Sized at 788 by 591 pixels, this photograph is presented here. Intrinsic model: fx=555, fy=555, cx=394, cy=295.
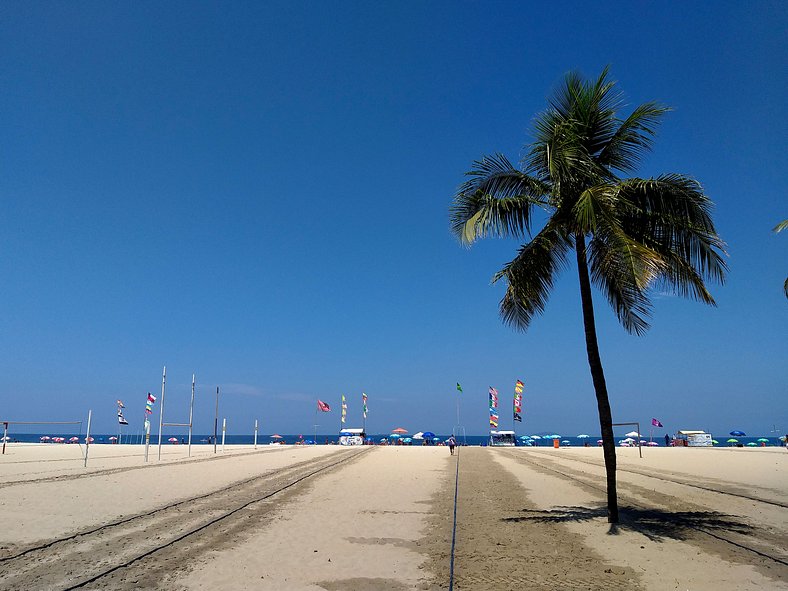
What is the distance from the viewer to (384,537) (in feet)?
35.1

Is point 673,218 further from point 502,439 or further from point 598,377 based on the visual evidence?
point 502,439

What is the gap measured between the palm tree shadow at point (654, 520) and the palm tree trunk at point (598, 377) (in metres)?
0.76

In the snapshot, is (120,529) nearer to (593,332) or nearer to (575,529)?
(575,529)

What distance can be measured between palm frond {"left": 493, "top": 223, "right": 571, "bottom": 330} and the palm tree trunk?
2.23 feet

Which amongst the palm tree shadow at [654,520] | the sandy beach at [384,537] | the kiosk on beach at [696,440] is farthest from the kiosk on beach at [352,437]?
the palm tree shadow at [654,520]

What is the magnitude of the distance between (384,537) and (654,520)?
20.4 feet

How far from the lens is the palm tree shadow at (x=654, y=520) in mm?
10984

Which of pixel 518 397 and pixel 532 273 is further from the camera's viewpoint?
pixel 518 397

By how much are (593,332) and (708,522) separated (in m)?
4.98

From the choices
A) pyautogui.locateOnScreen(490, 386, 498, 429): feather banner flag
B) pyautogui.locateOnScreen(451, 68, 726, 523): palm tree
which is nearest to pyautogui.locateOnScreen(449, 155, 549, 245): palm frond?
pyautogui.locateOnScreen(451, 68, 726, 523): palm tree

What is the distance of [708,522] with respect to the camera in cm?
1212

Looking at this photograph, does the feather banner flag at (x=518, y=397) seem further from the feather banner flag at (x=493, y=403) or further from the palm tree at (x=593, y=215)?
the palm tree at (x=593, y=215)

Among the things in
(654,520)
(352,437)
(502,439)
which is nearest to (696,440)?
(502,439)

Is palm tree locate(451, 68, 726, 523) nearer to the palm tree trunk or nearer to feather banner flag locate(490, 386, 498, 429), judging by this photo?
the palm tree trunk
